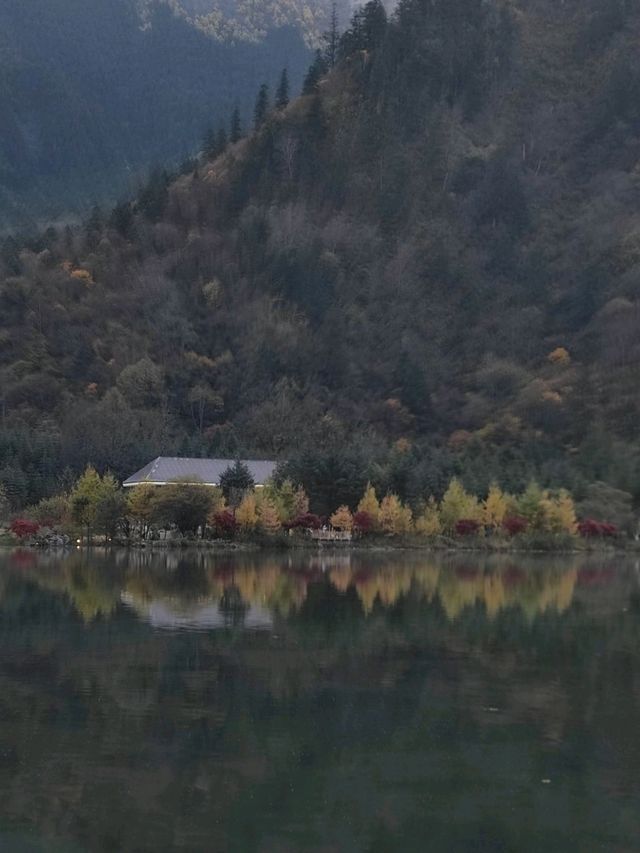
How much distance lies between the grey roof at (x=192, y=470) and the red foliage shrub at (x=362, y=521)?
41.4ft

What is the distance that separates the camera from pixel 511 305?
151 m

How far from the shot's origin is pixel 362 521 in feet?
268

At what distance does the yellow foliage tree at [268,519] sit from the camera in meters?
77.8

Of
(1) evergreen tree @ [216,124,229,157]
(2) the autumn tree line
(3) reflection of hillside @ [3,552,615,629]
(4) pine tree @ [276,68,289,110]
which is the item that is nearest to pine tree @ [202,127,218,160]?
(1) evergreen tree @ [216,124,229,157]

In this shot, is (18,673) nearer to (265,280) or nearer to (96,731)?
(96,731)

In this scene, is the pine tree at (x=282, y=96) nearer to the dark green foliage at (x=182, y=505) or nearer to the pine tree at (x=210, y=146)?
the pine tree at (x=210, y=146)

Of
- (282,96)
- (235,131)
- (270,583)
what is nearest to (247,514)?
(270,583)

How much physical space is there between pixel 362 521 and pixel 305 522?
160 inches

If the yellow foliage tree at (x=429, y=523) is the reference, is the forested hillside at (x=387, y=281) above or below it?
above

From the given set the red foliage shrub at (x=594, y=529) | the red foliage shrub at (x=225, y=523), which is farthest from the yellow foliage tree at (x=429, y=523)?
the red foliage shrub at (x=225, y=523)

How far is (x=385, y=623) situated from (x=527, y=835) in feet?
67.0

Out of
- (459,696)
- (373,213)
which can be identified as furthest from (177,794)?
(373,213)

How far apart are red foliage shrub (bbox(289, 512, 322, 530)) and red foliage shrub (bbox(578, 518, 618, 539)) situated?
21357mm

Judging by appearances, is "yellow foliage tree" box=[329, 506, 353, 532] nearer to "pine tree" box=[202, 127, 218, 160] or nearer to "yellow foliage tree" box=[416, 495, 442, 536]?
"yellow foliage tree" box=[416, 495, 442, 536]
